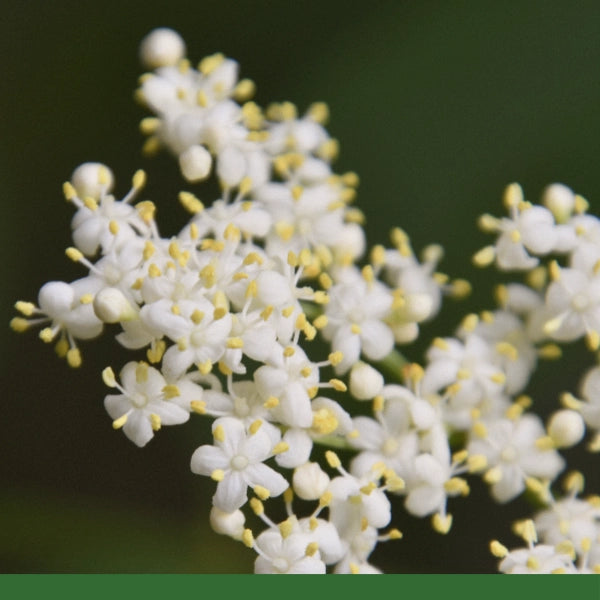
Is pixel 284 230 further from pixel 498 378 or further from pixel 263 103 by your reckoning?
pixel 263 103

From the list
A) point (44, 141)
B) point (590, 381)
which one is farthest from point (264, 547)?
point (44, 141)

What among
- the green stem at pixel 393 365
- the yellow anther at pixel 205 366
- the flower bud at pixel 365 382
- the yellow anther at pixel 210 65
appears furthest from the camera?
the yellow anther at pixel 210 65

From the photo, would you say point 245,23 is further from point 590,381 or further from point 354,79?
point 590,381

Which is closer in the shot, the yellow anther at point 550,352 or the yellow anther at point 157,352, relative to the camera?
the yellow anther at point 157,352

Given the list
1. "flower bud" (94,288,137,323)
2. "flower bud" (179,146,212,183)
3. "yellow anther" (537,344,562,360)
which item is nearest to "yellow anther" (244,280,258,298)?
"flower bud" (94,288,137,323)

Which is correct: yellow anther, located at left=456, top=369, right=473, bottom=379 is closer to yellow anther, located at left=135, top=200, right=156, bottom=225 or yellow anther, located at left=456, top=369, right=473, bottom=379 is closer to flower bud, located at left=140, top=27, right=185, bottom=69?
yellow anther, located at left=135, top=200, right=156, bottom=225

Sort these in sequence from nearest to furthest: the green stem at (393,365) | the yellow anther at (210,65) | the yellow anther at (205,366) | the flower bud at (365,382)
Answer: the yellow anther at (205,366), the flower bud at (365,382), the green stem at (393,365), the yellow anther at (210,65)

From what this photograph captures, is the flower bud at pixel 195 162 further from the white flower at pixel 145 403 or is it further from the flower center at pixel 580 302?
the flower center at pixel 580 302

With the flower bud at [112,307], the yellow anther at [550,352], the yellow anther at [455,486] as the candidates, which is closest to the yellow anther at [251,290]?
the flower bud at [112,307]
